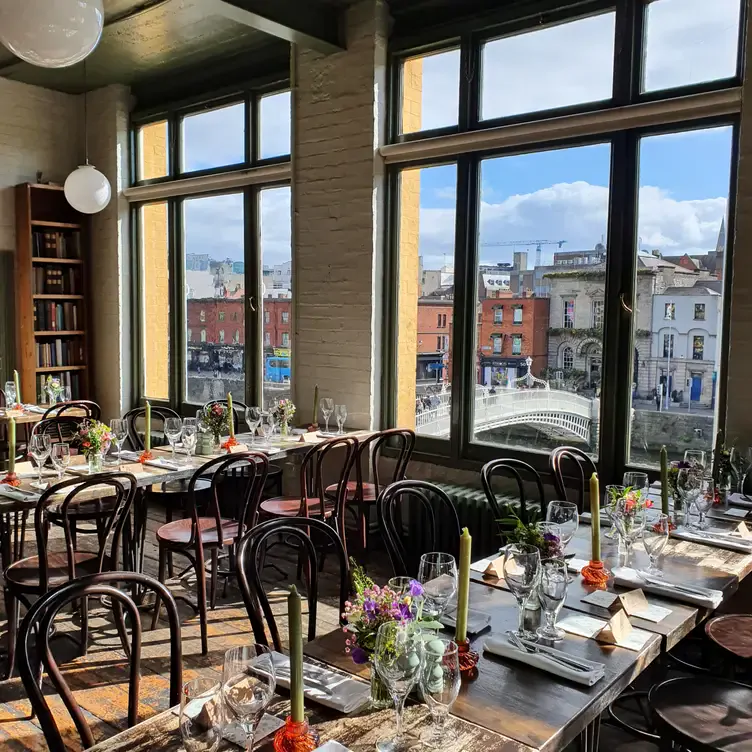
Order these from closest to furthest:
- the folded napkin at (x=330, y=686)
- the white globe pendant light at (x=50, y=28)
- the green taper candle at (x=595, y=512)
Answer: the folded napkin at (x=330, y=686)
the green taper candle at (x=595, y=512)
the white globe pendant light at (x=50, y=28)

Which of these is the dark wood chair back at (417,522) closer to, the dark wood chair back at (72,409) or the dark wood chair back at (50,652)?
the dark wood chair back at (50,652)

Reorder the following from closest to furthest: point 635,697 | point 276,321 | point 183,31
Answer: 1. point 635,697
2. point 183,31
3. point 276,321

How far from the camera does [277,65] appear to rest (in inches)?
224

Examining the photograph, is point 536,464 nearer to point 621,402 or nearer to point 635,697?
point 621,402

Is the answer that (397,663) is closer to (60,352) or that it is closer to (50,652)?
(50,652)

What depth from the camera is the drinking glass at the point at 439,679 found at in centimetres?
140

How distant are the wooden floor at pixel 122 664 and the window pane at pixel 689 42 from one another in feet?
10.4

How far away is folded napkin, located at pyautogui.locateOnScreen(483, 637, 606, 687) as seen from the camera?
171cm

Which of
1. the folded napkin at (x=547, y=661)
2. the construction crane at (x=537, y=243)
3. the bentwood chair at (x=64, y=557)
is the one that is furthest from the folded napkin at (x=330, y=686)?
the construction crane at (x=537, y=243)

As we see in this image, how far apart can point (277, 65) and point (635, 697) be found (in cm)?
485

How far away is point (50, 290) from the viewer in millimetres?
6891

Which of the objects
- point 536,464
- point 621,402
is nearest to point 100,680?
point 536,464

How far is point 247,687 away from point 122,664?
231 centimetres

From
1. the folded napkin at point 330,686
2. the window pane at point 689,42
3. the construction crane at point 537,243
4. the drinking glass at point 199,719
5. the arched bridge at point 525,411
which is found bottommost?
the folded napkin at point 330,686
